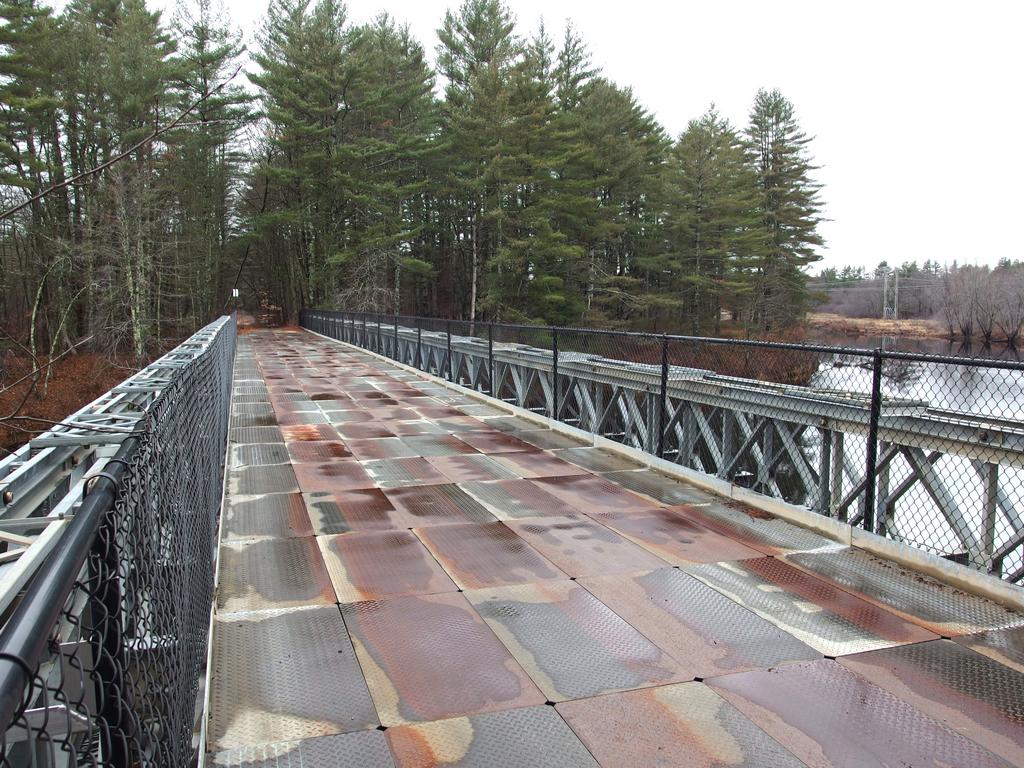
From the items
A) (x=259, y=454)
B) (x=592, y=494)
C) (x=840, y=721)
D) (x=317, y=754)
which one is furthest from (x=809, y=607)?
(x=259, y=454)

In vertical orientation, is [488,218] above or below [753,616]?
above

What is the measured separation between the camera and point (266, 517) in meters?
5.54

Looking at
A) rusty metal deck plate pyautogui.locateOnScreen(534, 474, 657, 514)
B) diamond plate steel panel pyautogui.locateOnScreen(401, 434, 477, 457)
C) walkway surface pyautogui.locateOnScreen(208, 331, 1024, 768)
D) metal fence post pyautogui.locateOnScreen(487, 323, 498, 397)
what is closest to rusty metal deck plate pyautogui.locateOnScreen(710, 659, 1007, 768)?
walkway surface pyautogui.locateOnScreen(208, 331, 1024, 768)

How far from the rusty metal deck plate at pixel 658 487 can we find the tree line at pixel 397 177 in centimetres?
2130

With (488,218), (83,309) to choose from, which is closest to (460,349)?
(488,218)

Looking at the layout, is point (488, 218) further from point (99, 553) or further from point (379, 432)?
point (99, 553)

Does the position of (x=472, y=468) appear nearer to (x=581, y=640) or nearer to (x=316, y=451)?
(x=316, y=451)

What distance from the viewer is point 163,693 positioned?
6.86 ft

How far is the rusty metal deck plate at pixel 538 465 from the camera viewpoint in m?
7.00

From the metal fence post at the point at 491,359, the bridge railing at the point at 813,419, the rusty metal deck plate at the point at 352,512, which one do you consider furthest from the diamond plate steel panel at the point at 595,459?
the metal fence post at the point at 491,359

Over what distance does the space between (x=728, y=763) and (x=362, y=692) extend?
1524 mm

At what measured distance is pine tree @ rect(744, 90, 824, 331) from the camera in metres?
45.8

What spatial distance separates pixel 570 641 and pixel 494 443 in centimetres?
498

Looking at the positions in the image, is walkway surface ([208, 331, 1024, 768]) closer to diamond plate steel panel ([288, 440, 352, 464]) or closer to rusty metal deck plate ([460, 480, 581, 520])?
rusty metal deck plate ([460, 480, 581, 520])
